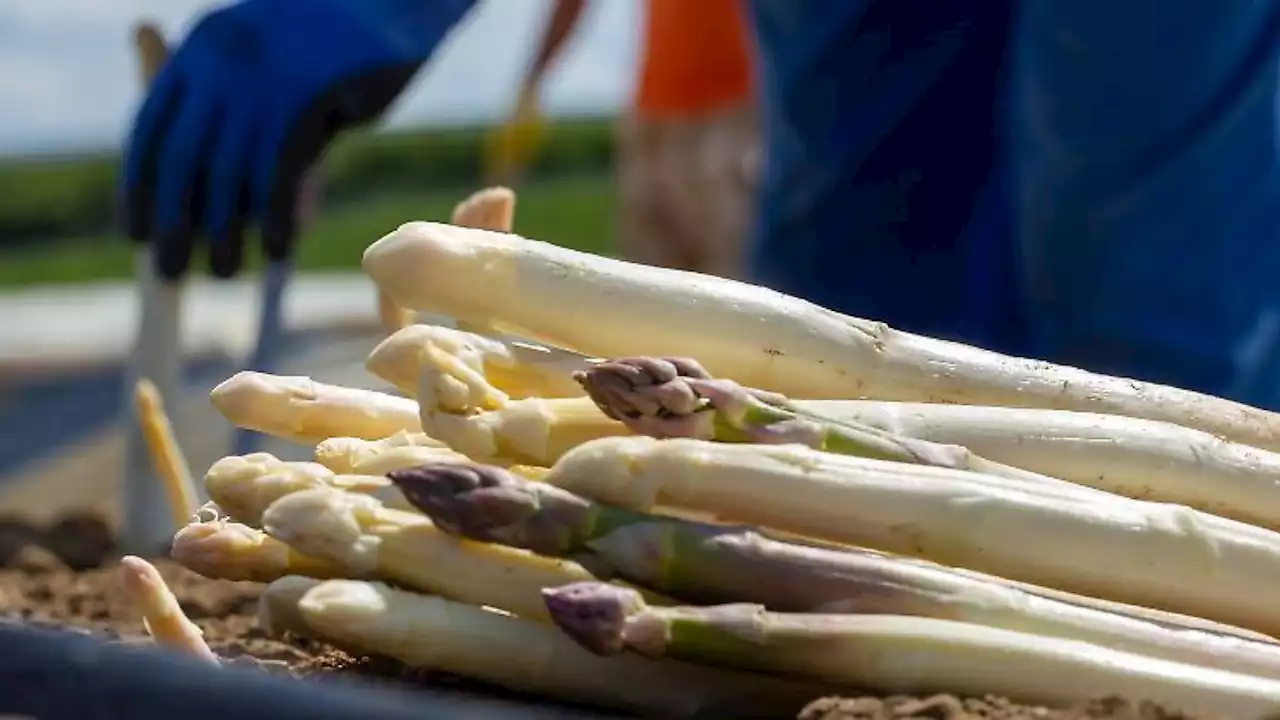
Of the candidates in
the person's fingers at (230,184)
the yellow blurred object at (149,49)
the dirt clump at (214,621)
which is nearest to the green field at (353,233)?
the yellow blurred object at (149,49)

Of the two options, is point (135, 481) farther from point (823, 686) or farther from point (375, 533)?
point (823, 686)

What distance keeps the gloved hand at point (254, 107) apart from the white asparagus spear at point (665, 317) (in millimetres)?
841

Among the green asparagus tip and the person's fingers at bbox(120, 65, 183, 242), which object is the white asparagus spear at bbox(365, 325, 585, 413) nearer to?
the green asparagus tip

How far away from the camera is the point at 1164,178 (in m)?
2.05

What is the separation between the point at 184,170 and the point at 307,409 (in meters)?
0.86

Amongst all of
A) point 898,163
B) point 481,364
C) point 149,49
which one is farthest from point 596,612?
point 898,163

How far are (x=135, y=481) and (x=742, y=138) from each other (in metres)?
4.62

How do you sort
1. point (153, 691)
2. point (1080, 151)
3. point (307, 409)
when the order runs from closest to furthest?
point (153, 691), point (307, 409), point (1080, 151)

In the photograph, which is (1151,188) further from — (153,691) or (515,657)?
(153,691)

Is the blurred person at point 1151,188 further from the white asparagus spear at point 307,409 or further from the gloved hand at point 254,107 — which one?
the white asparagus spear at point 307,409

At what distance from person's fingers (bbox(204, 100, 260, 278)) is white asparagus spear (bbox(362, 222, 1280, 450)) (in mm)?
840

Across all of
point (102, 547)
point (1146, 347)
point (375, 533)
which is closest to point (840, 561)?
point (375, 533)

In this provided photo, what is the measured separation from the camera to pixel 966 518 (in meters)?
0.99

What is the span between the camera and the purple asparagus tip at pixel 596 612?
91 centimetres
